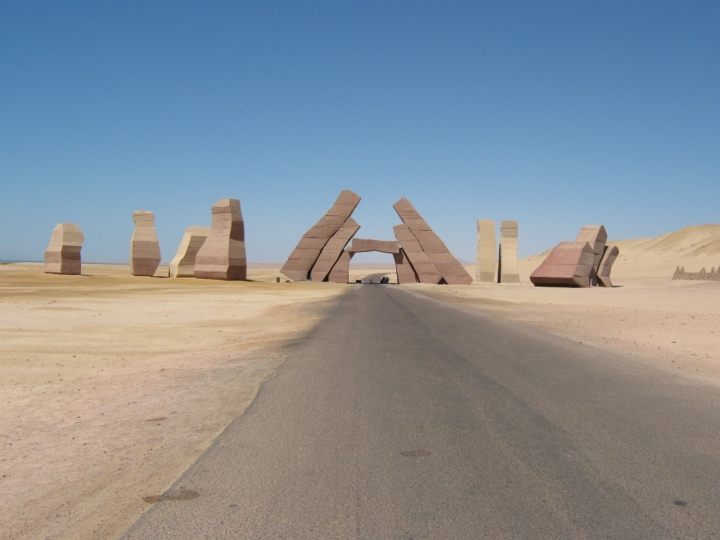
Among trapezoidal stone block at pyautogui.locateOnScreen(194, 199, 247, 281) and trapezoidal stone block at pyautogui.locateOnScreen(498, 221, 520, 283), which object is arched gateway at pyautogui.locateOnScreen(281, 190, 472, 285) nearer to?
trapezoidal stone block at pyautogui.locateOnScreen(194, 199, 247, 281)

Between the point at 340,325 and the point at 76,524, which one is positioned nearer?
the point at 76,524

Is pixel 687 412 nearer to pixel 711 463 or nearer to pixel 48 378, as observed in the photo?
pixel 711 463

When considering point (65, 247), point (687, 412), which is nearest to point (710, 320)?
point (687, 412)

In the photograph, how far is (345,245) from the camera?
1763 inches

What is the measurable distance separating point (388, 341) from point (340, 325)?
302cm

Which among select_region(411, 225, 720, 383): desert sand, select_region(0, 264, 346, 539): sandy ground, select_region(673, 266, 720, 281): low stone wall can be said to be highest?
select_region(673, 266, 720, 281): low stone wall

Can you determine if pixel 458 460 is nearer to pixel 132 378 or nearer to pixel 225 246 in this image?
pixel 132 378

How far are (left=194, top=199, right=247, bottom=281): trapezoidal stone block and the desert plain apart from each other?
19.6 metres

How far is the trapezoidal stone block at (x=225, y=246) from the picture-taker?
3953 centimetres

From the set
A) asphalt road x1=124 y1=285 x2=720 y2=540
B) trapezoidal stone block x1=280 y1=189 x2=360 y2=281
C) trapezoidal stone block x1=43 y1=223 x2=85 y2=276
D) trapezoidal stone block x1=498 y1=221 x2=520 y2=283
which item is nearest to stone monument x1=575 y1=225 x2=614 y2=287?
trapezoidal stone block x1=498 y1=221 x2=520 y2=283

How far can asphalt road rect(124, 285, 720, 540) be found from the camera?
3396 mm

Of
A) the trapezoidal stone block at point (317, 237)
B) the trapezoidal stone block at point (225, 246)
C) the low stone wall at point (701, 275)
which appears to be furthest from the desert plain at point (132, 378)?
the trapezoidal stone block at point (317, 237)

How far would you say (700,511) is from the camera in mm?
3562

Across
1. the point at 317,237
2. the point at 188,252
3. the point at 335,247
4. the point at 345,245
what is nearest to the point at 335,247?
the point at 335,247
